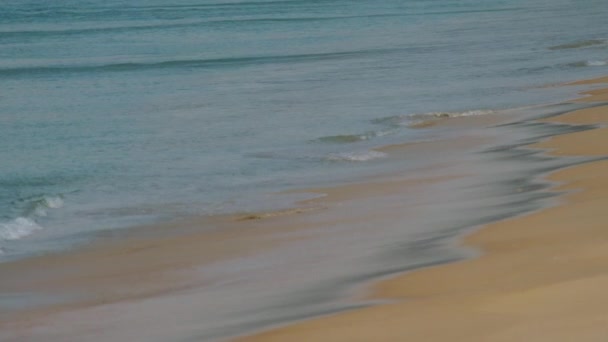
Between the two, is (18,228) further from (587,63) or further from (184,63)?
(184,63)

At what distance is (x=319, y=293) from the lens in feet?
23.4

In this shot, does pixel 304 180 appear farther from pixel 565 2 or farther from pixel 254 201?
pixel 565 2

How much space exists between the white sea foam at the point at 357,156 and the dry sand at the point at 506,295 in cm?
542

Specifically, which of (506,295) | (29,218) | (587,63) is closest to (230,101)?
(587,63)

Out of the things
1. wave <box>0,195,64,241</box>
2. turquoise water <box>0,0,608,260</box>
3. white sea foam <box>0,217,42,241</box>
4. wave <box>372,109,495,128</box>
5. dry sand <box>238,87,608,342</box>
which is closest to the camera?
dry sand <box>238,87,608,342</box>

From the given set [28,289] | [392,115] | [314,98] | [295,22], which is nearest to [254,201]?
[28,289]

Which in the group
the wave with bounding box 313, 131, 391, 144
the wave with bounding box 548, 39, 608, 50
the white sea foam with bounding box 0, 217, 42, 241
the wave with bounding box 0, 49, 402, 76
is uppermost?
the wave with bounding box 0, 49, 402, 76

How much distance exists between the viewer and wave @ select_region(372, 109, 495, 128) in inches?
664

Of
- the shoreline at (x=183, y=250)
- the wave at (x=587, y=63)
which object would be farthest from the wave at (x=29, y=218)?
the wave at (x=587, y=63)

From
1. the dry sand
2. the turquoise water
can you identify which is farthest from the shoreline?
the turquoise water

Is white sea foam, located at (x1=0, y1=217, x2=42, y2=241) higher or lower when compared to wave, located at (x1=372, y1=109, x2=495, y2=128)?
lower

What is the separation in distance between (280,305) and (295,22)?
152 feet

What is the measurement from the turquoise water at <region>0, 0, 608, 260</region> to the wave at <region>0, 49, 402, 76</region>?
0.10 meters

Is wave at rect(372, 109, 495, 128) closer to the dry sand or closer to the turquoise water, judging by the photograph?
the turquoise water
